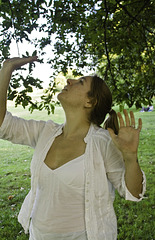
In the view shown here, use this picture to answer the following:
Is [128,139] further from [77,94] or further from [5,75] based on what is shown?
[5,75]

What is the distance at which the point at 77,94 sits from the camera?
1.77m

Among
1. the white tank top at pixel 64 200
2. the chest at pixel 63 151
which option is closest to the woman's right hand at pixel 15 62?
the chest at pixel 63 151

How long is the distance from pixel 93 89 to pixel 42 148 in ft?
1.91

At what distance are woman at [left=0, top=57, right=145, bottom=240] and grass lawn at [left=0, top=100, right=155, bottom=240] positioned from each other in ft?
7.58

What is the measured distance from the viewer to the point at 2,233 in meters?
3.65

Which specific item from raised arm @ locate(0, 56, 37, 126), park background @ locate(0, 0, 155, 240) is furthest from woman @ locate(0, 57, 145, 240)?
park background @ locate(0, 0, 155, 240)

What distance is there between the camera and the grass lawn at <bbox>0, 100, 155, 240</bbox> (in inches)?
143

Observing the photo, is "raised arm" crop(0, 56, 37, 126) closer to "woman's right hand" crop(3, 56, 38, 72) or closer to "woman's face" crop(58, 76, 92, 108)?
"woman's right hand" crop(3, 56, 38, 72)

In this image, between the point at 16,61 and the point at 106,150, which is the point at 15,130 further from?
the point at 106,150

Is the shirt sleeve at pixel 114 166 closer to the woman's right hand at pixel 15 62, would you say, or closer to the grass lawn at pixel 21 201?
the woman's right hand at pixel 15 62

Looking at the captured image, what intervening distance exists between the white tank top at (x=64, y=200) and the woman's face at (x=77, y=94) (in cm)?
42

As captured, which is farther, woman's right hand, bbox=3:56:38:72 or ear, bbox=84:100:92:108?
ear, bbox=84:100:92:108

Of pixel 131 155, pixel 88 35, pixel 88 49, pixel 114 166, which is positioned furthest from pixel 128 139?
pixel 88 49

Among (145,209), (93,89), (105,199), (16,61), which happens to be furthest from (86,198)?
(145,209)
